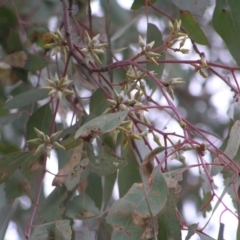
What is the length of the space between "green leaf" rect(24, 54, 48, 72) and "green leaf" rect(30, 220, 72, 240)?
0.52m

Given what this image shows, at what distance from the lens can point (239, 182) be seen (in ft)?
4.09

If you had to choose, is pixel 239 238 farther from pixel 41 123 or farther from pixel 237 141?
pixel 41 123

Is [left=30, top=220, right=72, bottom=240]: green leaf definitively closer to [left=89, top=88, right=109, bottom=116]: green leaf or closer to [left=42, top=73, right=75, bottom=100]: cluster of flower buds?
[left=42, top=73, right=75, bottom=100]: cluster of flower buds

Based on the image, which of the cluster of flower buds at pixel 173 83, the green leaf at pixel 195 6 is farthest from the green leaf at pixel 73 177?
the green leaf at pixel 195 6

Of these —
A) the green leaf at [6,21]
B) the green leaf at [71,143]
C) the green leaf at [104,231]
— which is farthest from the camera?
the green leaf at [6,21]

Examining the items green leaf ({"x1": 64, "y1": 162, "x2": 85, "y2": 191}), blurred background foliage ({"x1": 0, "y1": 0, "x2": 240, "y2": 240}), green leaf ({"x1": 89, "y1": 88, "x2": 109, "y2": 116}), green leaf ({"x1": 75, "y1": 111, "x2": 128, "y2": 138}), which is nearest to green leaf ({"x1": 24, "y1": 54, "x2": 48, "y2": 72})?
blurred background foliage ({"x1": 0, "y1": 0, "x2": 240, "y2": 240})

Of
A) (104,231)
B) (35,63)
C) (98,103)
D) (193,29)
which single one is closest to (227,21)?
(193,29)

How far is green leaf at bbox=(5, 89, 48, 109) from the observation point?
1361mm

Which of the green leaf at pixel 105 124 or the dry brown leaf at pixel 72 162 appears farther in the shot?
the dry brown leaf at pixel 72 162

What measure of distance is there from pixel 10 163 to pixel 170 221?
12.8 inches

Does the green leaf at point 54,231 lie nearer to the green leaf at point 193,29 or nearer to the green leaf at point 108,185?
the green leaf at point 108,185

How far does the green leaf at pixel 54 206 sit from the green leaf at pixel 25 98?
213mm

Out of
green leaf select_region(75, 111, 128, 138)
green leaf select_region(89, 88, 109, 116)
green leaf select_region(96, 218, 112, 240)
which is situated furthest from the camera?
green leaf select_region(96, 218, 112, 240)

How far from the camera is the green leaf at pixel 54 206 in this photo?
1.22 m
